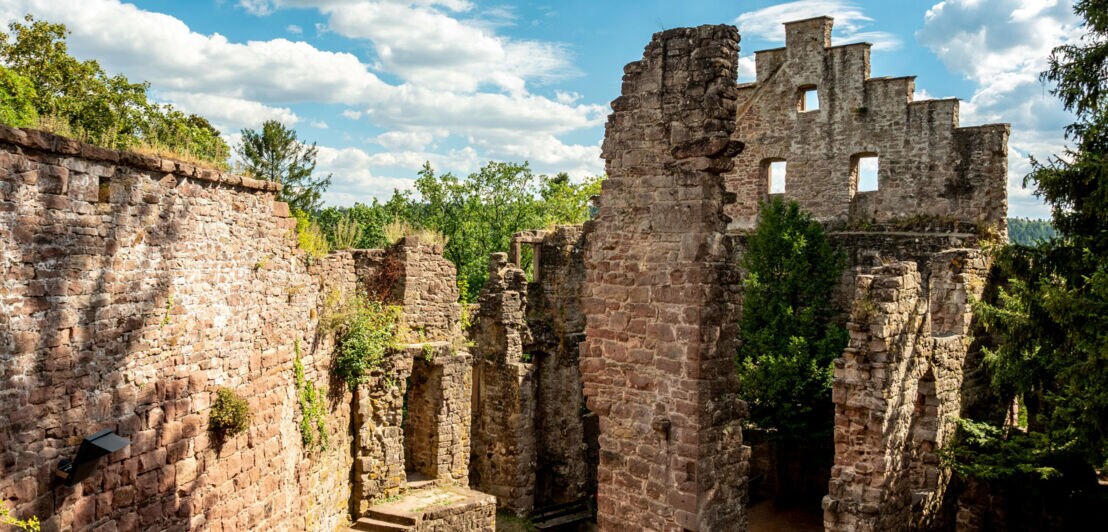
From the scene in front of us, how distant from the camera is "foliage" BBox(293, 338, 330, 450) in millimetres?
11589

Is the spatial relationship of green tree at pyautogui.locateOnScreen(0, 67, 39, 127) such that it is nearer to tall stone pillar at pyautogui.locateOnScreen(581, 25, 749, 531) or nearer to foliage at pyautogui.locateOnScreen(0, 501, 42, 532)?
foliage at pyautogui.locateOnScreen(0, 501, 42, 532)

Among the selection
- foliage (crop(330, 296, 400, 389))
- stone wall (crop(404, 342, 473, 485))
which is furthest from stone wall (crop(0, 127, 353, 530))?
stone wall (crop(404, 342, 473, 485))

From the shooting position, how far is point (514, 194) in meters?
37.0

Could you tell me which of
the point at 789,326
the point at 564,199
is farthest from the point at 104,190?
the point at 564,199

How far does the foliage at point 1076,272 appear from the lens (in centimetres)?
926

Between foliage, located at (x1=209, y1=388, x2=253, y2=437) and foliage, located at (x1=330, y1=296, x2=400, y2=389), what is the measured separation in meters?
3.72

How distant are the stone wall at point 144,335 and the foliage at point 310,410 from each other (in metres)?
0.22

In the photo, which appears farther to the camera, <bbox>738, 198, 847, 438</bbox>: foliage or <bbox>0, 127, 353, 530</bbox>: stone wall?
<bbox>738, 198, 847, 438</bbox>: foliage

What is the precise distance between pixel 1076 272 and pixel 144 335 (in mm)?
11079

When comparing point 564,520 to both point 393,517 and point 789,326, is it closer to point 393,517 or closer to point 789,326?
point 393,517

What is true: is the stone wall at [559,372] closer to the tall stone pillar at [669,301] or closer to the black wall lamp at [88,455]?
the tall stone pillar at [669,301]

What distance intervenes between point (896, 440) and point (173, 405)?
9698mm

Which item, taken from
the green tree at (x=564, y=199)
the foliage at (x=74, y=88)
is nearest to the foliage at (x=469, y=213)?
the green tree at (x=564, y=199)

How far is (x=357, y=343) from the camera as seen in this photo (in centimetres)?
1359
